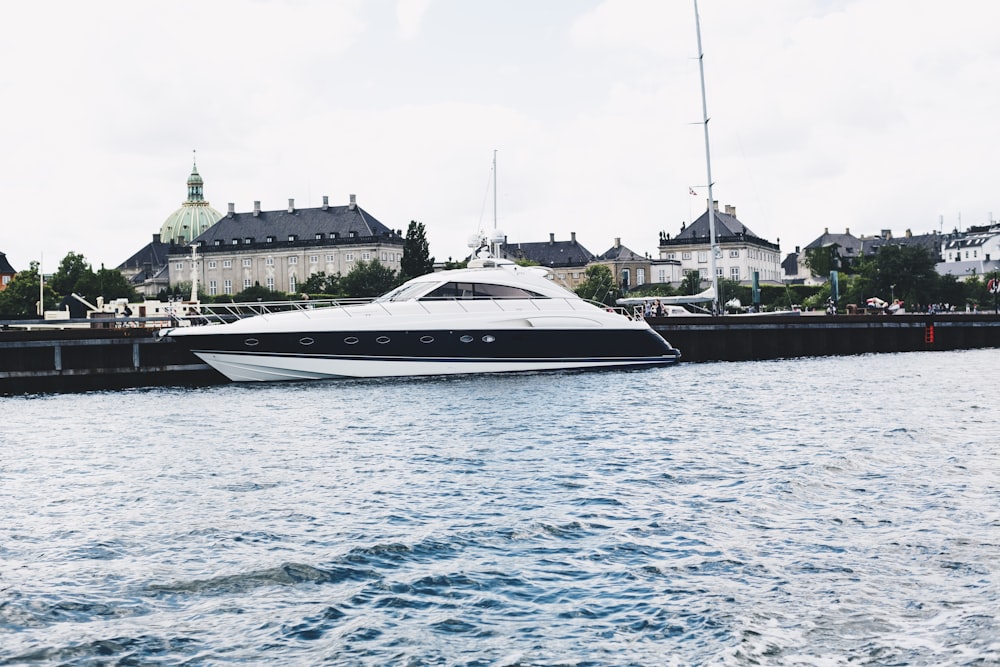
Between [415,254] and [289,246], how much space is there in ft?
235

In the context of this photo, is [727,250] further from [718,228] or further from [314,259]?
[314,259]

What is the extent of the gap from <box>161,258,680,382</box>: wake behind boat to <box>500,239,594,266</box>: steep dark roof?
146 meters

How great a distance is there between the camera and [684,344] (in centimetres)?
5222

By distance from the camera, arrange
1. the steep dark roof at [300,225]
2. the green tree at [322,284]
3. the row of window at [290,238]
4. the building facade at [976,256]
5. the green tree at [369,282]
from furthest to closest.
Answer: the steep dark roof at [300,225], the row of window at [290,238], the building facade at [976,256], the green tree at [322,284], the green tree at [369,282]

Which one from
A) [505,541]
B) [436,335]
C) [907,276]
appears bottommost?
[505,541]

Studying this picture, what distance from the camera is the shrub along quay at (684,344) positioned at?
39531mm

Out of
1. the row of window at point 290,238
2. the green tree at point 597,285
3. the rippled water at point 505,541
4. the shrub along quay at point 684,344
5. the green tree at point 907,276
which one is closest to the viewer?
the rippled water at point 505,541

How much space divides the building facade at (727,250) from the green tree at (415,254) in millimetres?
67928

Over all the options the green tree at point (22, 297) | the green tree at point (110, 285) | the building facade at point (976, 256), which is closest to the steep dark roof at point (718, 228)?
the building facade at point (976, 256)

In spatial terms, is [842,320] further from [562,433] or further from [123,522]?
[123,522]

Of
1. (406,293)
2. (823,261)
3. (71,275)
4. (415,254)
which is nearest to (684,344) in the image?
(406,293)

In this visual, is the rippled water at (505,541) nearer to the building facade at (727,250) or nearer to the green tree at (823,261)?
the building facade at (727,250)

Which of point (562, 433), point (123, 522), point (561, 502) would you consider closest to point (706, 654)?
point (561, 502)

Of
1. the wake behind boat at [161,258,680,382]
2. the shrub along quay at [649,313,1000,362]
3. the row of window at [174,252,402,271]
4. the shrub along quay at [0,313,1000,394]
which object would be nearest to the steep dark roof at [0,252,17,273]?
the row of window at [174,252,402,271]
